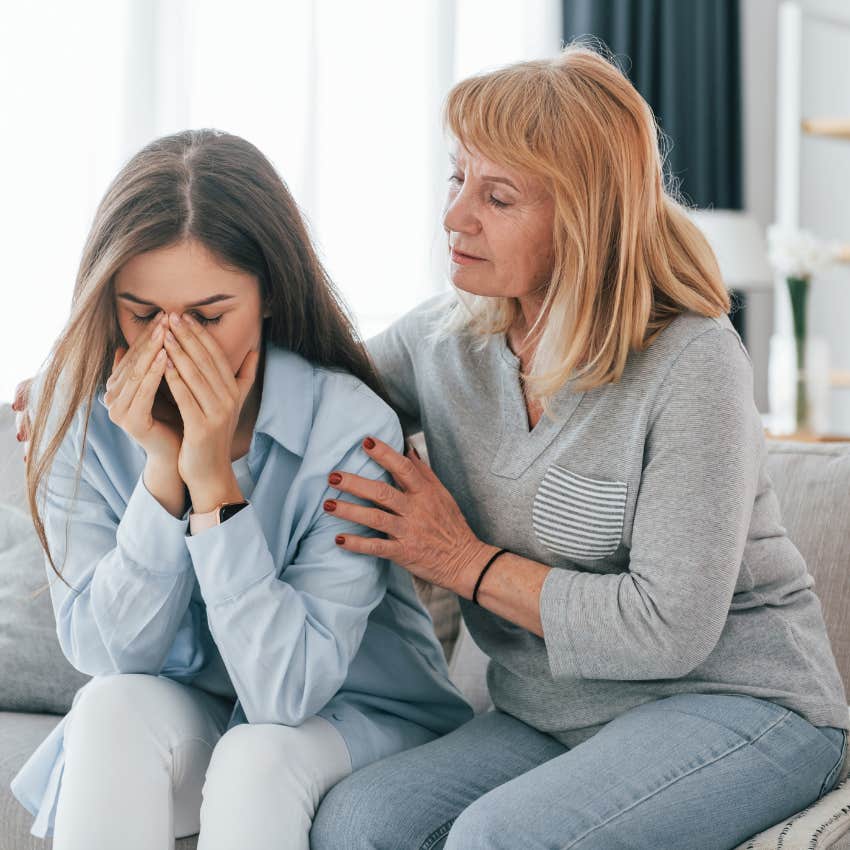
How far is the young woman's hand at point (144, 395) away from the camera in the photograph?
1343 mm

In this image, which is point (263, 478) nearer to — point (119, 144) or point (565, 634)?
point (565, 634)

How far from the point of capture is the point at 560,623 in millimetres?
1345

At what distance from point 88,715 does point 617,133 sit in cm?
88

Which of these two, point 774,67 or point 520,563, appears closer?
point 520,563

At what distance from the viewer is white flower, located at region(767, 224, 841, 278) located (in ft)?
10.8

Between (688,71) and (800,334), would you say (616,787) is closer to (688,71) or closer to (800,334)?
(800,334)

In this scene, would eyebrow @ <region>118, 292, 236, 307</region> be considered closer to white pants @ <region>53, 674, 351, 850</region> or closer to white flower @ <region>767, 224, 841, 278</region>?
white pants @ <region>53, 674, 351, 850</region>

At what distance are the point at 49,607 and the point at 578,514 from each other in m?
0.91

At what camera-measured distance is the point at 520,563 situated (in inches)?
55.2

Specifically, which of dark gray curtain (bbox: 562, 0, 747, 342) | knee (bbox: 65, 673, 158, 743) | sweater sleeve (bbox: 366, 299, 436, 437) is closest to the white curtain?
dark gray curtain (bbox: 562, 0, 747, 342)

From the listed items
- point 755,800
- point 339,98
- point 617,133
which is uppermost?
point 339,98

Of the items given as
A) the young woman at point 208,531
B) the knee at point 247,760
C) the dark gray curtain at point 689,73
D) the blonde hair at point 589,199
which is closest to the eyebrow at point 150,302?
the young woman at point 208,531

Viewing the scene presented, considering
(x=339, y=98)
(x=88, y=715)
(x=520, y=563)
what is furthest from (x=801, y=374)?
(x=88, y=715)

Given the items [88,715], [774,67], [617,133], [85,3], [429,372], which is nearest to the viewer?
[88,715]
